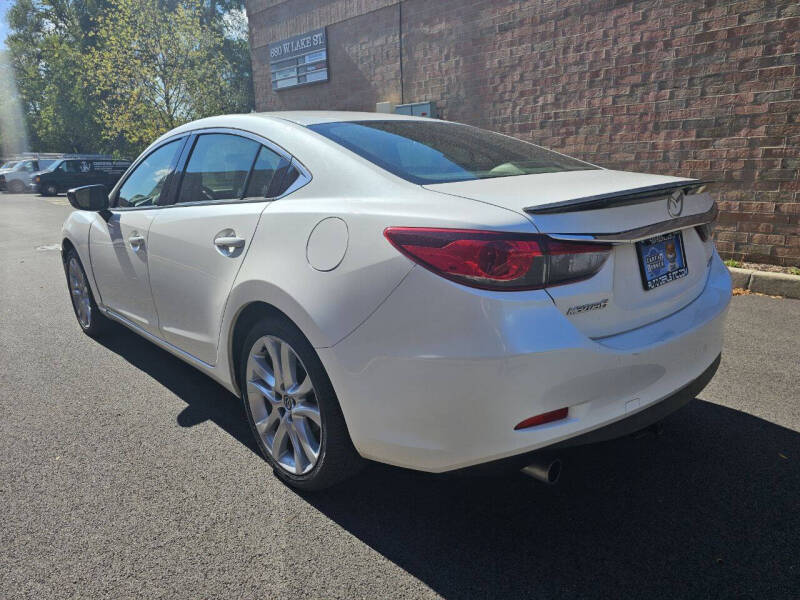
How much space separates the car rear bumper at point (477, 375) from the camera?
1771 millimetres

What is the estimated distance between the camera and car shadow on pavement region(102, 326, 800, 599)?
1956 millimetres

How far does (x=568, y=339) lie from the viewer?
181cm

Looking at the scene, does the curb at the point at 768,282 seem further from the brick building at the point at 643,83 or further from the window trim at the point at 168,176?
the window trim at the point at 168,176

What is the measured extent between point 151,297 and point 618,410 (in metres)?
2.57

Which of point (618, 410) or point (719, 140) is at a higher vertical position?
point (719, 140)

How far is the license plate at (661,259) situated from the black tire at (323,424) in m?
1.19

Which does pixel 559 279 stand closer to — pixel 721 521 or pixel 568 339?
pixel 568 339

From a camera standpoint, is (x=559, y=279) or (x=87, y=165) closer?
(x=559, y=279)

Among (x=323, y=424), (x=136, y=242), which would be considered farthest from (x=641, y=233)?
(x=136, y=242)

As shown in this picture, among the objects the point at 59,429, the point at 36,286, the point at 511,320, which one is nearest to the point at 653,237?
the point at 511,320

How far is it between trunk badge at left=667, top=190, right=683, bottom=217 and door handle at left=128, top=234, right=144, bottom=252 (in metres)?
2.71

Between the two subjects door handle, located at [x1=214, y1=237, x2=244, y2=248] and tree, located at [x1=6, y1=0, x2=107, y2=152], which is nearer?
door handle, located at [x1=214, y1=237, x2=244, y2=248]

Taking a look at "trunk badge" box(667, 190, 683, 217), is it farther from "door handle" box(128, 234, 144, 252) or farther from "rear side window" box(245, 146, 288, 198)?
"door handle" box(128, 234, 144, 252)

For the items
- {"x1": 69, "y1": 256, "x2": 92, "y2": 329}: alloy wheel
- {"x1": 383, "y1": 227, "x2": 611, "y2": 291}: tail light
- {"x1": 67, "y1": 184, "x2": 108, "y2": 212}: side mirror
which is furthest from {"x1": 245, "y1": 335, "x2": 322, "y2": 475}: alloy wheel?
{"x1": 69, "y1": 256, "x2": 92, "y2": 329}: alloy wheel
